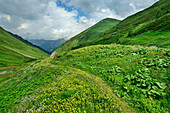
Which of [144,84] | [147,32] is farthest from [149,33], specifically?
[144,84]

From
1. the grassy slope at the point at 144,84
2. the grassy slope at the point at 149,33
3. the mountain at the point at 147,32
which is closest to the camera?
the grassy slope at the point at 144,84

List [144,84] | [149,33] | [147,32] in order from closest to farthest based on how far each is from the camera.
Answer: [144,84] → [149,33] → [147,32]

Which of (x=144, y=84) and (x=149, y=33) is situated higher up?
(x=149, y=33)

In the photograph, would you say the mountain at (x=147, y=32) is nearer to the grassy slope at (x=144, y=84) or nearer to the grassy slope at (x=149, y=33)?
the grassy slope at (x=149, y=33)

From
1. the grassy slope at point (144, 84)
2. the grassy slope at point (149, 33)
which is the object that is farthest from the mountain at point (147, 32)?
the grassy slope at point (144, 84)

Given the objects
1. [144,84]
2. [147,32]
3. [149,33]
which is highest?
[147,32]

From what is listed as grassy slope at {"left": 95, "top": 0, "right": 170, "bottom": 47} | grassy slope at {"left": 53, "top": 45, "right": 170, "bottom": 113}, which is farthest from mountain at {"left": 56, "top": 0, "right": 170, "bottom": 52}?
→ grassy slope at {"left": 53, "top": 45, "right": 170, "bottom": 113}

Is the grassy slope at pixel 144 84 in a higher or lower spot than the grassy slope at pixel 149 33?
lower

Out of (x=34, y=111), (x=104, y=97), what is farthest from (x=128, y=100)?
(x=34, y=111)

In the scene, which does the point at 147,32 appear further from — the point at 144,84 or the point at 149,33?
the point at 144,84

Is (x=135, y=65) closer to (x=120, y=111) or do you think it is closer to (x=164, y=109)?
(x=164, y=109)

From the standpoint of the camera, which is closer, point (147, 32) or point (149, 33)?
point (149, 33)

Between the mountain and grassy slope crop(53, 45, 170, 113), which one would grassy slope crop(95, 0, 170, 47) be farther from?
grassy slope crop(53, 45, 170, 113)

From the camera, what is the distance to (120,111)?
565cm
